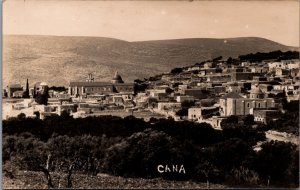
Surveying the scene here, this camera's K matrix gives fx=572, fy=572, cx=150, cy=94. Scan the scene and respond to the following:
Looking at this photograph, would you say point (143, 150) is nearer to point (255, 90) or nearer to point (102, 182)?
point (102, 182)

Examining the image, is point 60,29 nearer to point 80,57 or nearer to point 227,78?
point 80,57

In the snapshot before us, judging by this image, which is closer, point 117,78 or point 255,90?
point 117,78

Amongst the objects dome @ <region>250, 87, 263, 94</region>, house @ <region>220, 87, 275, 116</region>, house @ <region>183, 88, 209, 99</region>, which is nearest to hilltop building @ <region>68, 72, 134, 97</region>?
house @ <region>183, 88, 209, 99</region>

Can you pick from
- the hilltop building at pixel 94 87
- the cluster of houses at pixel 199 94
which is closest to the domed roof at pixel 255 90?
the cluster of houses at pixel 199 94

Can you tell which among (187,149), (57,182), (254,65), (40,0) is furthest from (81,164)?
(254,65)

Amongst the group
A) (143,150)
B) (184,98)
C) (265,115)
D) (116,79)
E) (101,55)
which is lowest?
(143,150)

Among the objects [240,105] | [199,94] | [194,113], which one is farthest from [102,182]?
[240,105]

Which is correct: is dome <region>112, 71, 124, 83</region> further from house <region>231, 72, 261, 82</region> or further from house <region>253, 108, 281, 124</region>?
house <region>253, 108, 281, 124</region>

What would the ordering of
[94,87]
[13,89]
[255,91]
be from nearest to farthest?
[13,89] → [94,87] → [255,91]

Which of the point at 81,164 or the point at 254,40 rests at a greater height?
the point at 254,40
